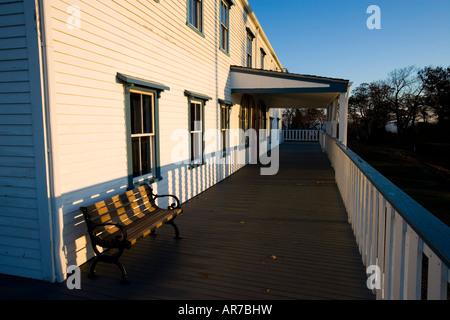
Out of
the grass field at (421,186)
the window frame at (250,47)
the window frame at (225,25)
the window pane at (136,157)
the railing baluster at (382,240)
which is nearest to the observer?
the railing baluster at (382,240)

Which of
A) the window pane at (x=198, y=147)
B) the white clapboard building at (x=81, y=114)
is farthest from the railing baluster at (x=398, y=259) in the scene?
the window pane at (x=198, y=147)

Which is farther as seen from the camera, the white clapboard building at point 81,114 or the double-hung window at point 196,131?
the double-hung window at point 196,131

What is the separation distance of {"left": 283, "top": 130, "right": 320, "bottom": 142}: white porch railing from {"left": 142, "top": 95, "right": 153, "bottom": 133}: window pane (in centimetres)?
2501

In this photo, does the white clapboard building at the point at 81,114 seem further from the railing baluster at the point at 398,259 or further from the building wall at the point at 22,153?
the railing baluster at the point at 398,259

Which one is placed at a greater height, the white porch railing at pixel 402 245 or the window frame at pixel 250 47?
the window frame at pixel 250 47

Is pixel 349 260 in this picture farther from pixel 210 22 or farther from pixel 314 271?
pixel 210 22

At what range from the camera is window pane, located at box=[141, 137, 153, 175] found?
546 centimetres

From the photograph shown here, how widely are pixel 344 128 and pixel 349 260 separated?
652 cm

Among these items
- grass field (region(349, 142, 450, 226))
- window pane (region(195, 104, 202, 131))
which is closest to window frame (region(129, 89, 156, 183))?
window pane (region(195, 104, 202, 131))

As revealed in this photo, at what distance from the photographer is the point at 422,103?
112 feet

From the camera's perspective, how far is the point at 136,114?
516cm

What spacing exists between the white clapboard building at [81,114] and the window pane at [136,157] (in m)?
0.02

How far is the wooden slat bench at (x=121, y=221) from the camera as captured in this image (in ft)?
11.7

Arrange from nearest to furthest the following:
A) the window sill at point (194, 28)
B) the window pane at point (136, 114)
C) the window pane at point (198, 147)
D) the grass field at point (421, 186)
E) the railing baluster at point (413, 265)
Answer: the railing baluster at point (413, 265), the window pane at point (136, 114), the window sill at point (194, 28), the window pane at point (198, 147), the grass field at point (421, 186)
